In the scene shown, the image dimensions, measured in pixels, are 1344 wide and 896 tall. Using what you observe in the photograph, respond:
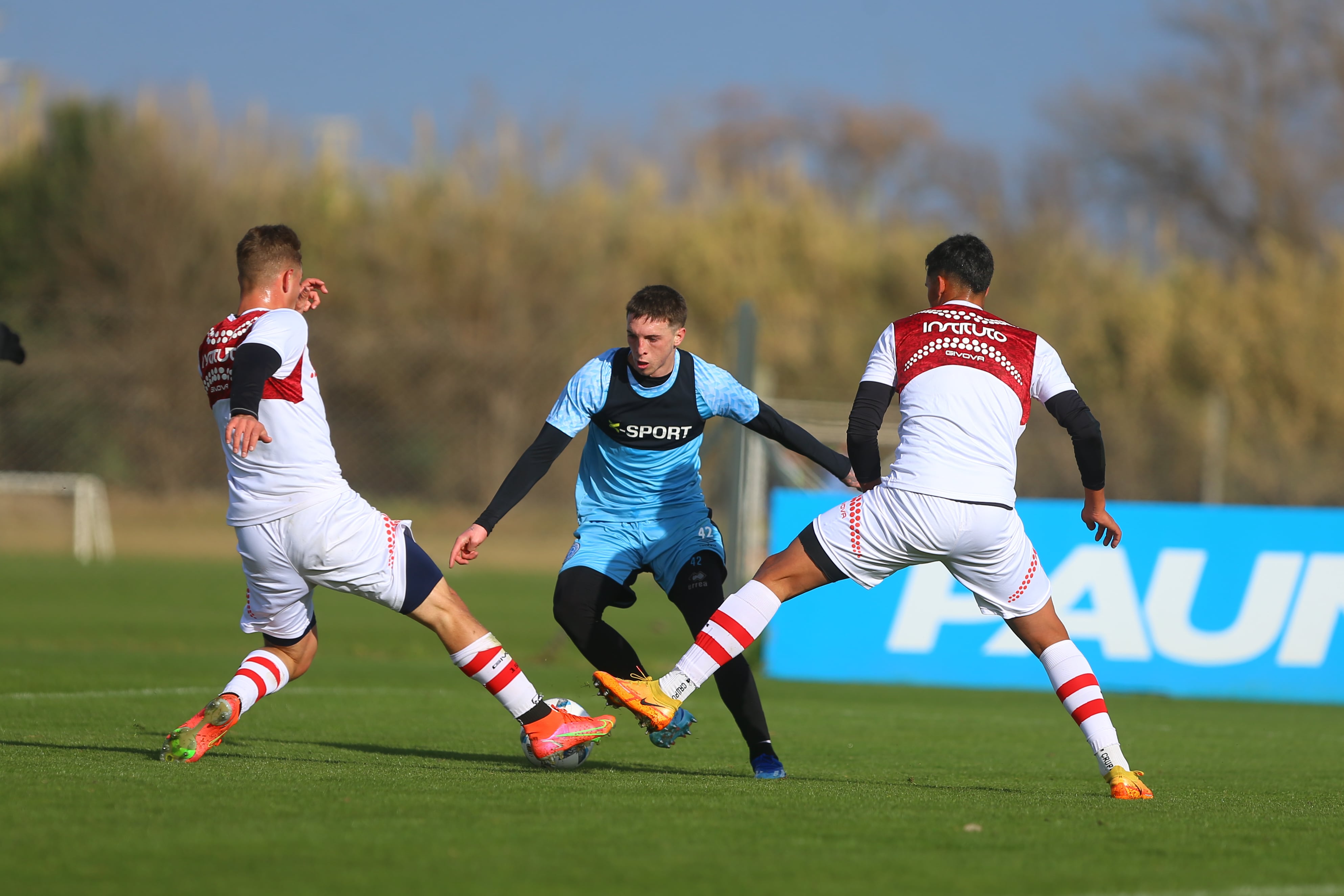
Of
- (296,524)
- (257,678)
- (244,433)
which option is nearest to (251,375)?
(244,433)

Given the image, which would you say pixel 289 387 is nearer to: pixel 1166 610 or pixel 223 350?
pixel 223 350

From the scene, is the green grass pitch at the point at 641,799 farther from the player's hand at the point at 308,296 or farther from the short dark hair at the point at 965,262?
the short dark hair at the point at 965,262

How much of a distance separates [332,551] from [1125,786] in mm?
3167

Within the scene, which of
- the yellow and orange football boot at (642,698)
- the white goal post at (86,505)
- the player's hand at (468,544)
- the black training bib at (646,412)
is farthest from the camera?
the white goal post at (86,505)

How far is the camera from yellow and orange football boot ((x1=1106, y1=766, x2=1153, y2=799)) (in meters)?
5.78

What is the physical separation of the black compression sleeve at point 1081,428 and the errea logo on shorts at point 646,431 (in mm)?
1601

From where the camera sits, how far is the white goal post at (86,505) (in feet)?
67.8

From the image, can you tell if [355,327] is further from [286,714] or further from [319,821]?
[319,821]

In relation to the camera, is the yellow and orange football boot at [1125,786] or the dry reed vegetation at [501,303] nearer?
the yellow and orange football boot at [1125,786]

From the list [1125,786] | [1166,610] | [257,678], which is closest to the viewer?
[1125,786]

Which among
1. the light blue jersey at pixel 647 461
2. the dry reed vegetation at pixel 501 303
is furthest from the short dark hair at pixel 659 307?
the dry reed vegetation at pixel 501 303

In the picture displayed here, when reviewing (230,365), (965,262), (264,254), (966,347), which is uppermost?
(965,262)

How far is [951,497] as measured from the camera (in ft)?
18.8

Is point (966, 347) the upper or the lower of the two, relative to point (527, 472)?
upper
